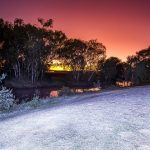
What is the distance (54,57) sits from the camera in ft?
227

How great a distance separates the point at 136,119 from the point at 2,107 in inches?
378

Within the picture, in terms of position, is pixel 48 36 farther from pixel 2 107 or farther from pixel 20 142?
pixel 20 142

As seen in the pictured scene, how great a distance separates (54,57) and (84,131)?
5945cm

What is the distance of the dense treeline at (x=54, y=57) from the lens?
61.2m

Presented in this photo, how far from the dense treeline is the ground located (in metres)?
47.4

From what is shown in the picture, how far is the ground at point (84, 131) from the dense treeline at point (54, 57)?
156 feet

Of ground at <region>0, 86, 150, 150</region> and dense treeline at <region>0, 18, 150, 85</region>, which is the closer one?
ground at <region>0, 86, 150, 150</region>

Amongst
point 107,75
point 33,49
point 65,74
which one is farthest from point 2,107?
point 65,74

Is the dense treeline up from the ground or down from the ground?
up

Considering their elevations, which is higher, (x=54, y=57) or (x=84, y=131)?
(x=54, y=57)

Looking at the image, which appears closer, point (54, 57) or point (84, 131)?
point (84, 131)

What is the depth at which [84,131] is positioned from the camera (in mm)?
10016

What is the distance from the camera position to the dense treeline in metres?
61.2

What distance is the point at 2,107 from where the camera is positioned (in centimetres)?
1883
